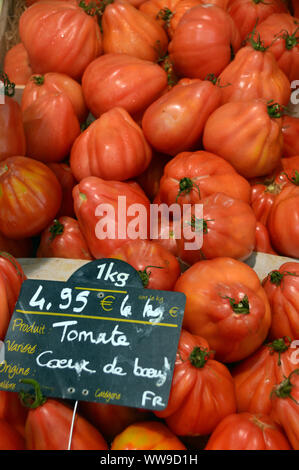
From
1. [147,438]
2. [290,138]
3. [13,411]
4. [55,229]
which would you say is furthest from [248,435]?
[290,138]

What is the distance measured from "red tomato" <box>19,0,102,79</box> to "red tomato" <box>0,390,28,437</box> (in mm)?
1338

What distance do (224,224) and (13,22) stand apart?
5.69 ft

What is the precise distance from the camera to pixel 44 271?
150 centimetres

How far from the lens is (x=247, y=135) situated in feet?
5.08

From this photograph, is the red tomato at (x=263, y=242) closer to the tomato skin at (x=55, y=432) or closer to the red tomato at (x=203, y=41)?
the red tomato at (x=203, y=41)

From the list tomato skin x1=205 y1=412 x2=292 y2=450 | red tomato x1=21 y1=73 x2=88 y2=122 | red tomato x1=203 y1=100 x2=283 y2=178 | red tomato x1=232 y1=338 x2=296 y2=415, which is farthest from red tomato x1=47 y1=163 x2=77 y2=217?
tomato skin x1=205 y1=412 x2=292 y2=450

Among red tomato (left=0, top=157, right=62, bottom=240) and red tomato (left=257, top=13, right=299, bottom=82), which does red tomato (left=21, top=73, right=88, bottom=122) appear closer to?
red tomato (left=0, top=157, right=62, bottom=240)

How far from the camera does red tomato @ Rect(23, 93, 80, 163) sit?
68.3 inches

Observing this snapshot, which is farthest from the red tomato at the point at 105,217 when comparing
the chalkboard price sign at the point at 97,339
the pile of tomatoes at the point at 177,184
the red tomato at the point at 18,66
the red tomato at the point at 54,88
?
the red tomato at the point at 18,66

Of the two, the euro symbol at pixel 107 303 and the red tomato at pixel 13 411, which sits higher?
the euro symbol at pixel 107 303

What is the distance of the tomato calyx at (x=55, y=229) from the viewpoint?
1.60m

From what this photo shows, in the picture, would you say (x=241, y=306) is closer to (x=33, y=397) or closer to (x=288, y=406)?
(x=288, y=406)

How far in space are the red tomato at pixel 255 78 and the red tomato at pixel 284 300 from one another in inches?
29.2
